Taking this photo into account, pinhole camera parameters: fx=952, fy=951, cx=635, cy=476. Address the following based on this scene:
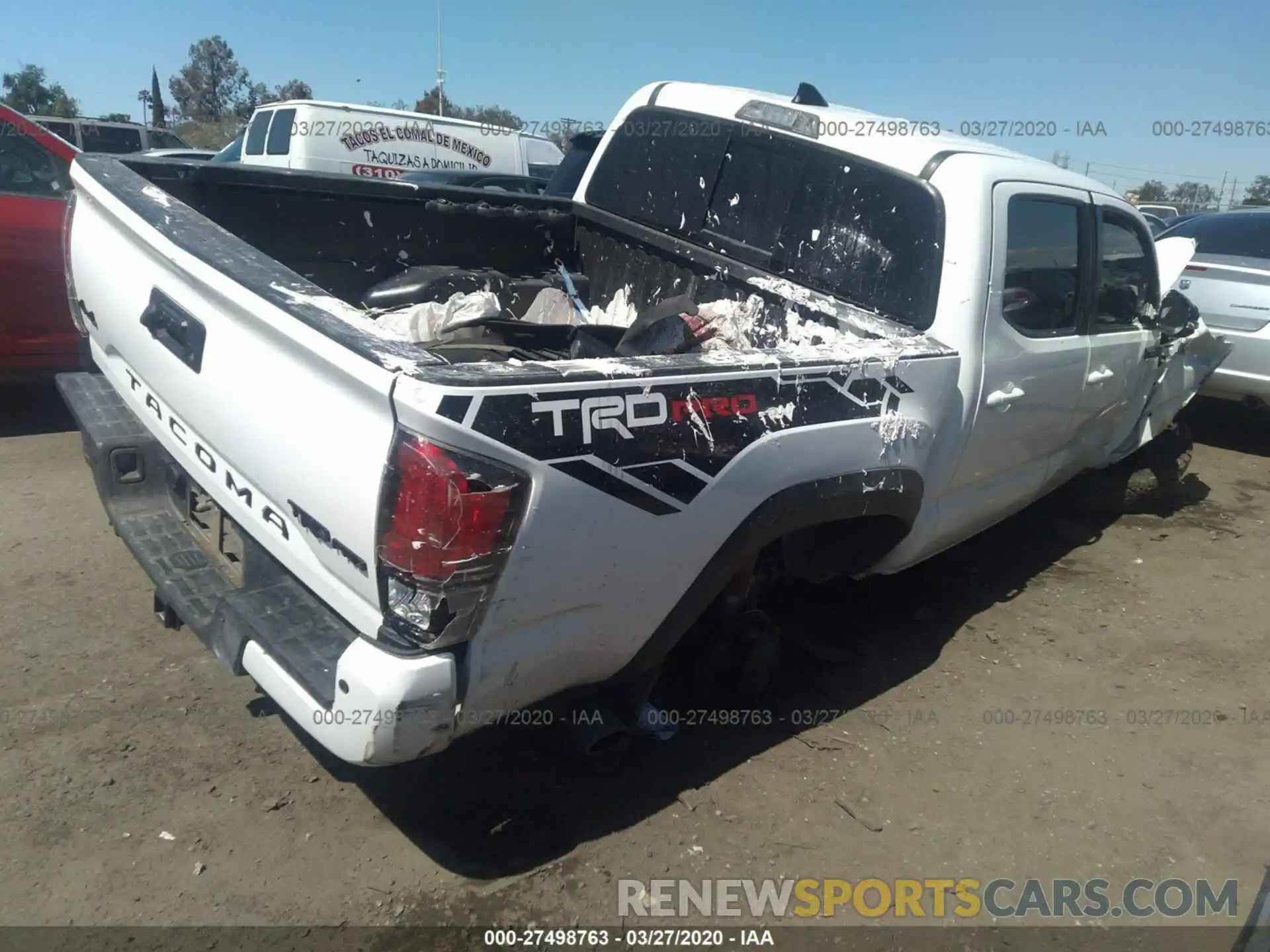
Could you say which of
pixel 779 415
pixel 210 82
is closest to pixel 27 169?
pixel 779 415

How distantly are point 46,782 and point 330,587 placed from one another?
1195 mm

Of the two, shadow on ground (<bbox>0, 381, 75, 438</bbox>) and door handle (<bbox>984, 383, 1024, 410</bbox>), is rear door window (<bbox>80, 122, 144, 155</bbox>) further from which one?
door handle (<bbox>984, 383, 1024, 410</bbox>)

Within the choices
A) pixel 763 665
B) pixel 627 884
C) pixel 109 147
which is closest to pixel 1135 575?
pixel 763 665

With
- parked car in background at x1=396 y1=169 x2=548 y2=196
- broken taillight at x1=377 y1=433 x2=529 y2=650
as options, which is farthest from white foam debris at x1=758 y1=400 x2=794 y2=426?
parked car in background at x1=396 y1=169 x2=548 y2=196

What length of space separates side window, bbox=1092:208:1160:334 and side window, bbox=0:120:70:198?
5378 millimetres

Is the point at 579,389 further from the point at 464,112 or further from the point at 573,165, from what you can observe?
the point at 464,112

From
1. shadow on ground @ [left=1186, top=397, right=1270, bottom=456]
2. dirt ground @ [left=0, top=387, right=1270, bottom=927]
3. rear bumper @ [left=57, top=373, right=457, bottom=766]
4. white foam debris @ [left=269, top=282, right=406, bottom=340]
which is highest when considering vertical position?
white foam debris @ [left=269, top=282, right=406, bottom=340]

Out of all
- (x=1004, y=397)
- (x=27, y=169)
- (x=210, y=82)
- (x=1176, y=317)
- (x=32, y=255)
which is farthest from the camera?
(x=210, y=82)

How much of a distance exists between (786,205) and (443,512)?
2.29 m

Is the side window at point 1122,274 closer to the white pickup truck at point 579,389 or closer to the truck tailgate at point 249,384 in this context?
the white pickup truck at point 579,389

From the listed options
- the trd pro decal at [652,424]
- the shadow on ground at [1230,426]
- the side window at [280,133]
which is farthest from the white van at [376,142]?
the trd pro decal at [652,424]

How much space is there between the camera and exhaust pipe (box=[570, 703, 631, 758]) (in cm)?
260

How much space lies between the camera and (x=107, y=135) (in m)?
20.9

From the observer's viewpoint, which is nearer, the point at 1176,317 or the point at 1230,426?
the point at 1176,317
